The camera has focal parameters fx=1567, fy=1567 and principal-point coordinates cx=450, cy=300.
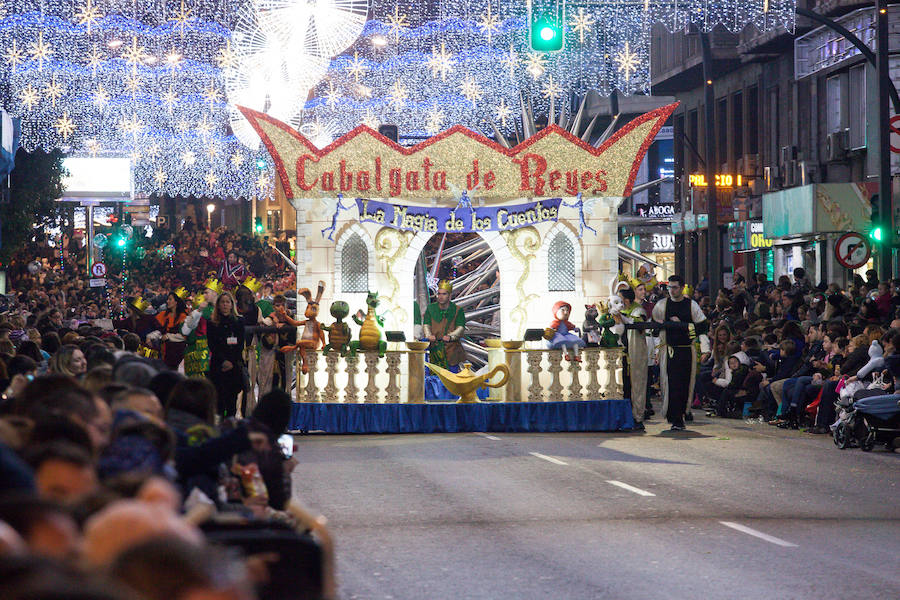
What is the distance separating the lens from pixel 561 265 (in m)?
22.5

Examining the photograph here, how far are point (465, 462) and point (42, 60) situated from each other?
24.3 meters

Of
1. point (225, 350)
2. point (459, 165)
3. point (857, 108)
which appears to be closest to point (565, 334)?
point (459, 165)

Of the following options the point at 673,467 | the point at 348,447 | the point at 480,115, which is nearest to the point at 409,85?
the point at 480,115

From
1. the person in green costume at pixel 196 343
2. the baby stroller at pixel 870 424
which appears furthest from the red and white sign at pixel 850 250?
the person in green costume at pixel 196 343

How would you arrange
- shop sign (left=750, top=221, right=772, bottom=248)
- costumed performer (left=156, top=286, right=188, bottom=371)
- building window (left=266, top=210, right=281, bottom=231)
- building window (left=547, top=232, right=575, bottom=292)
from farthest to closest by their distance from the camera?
building window (left=266, top=210, right=281, bottom=231)
shop sign (left=750, top=221, right=772, bottom=248)
building window (left=547, top=232, right=575, bottom=292)
costumed performer (left=156, top=286, right=188, bottom=371)

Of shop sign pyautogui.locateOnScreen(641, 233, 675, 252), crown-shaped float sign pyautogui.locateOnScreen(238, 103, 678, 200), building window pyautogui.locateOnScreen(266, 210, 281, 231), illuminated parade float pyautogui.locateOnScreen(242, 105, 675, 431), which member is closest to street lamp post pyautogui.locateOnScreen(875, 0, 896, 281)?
illuminated parade float pyautogui.locateOnScreen(242, 105, 675, 431)

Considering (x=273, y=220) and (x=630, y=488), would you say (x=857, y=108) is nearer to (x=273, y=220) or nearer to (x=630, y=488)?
(x=630, y=488)

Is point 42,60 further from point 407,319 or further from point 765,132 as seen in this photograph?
point 765,132

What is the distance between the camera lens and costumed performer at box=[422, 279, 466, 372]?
2183cm

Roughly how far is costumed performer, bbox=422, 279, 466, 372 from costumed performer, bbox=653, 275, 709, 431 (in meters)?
2.94

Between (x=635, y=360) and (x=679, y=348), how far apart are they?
691 millimetres

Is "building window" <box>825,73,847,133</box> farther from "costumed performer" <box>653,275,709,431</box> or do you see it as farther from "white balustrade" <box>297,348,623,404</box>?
"white balustrade" <box>297,348,623,404</box>

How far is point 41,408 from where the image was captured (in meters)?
6.27

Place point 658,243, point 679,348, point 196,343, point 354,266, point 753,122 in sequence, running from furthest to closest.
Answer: point 658,243 < point 753,122 < point 354,266 < point 679,348 < point 196,343
